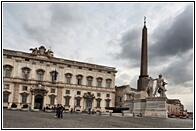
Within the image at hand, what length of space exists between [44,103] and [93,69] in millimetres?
12624

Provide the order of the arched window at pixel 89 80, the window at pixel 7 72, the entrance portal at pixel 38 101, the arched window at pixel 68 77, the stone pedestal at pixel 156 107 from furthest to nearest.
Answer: the arched window at pixel 89 80 < the arched window at pixel 68 77 < the entrance portal at pixel 38 101 < the window at pixel 7 72 < the stone pedestal at pixel 156 107

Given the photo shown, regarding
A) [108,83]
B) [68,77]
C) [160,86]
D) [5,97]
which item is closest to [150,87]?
[160,86]

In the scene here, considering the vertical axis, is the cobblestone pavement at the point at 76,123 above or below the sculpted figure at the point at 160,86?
below

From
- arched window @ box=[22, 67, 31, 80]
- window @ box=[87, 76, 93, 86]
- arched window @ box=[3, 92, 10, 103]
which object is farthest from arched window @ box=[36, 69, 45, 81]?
window @ box=[87, 76, 93, 86]

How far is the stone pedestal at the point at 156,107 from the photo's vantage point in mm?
21653

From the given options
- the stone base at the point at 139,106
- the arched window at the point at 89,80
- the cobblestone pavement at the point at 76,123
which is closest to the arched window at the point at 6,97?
the arched window at the point at 89,80

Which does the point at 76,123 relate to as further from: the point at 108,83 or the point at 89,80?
the point at 108,83

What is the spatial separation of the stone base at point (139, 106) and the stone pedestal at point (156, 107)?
2.42 feet

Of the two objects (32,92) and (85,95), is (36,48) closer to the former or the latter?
(32,92)

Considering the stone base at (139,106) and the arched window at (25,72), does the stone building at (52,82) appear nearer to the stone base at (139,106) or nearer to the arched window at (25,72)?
the arched window at (25,72)

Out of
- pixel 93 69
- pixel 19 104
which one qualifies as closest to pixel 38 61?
pixel 19 104

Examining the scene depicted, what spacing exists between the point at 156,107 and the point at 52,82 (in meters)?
28.2

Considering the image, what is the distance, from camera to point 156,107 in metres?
22.2

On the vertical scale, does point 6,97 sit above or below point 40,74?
below
